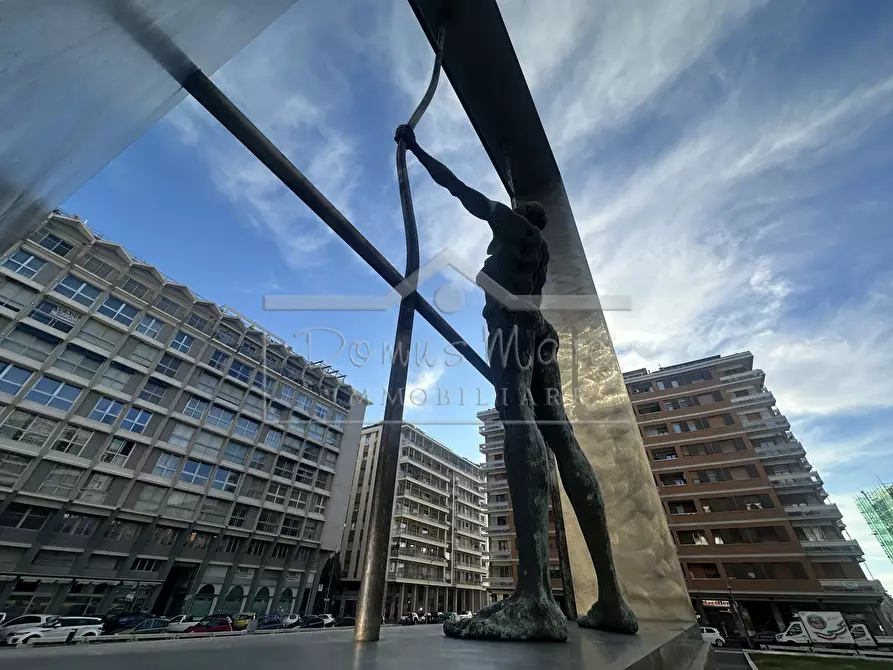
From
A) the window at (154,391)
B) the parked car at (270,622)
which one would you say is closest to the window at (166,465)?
the window at (154,391)

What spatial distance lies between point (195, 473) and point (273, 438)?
10.7 ft

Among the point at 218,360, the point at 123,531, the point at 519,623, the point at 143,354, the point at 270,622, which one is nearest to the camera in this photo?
the point at 519,623

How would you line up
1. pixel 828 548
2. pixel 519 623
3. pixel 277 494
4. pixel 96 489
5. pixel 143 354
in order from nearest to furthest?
1. pixel 519 623
2. pixel 96 489
3. pixel 828 548
4. pixel 143 354
5. pixel 277 494

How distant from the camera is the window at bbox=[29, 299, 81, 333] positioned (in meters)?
11.8

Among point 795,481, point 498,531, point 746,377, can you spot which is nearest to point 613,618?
point 498,531

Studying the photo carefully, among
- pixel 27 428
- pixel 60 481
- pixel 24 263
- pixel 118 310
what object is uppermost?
pixel 24 263

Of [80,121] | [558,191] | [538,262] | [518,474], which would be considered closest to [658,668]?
[518,474]

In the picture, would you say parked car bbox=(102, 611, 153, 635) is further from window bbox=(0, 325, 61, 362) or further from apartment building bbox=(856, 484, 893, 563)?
apartment building bbox=(856, 484, 893, 563)

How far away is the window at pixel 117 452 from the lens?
12.1 meters

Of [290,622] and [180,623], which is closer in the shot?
[180,623]

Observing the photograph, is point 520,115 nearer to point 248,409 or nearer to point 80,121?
point 80,121

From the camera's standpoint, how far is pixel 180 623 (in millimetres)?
10883

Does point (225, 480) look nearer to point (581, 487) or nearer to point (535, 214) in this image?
point (581, 487)

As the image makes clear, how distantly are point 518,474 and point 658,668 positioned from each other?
369 mm
